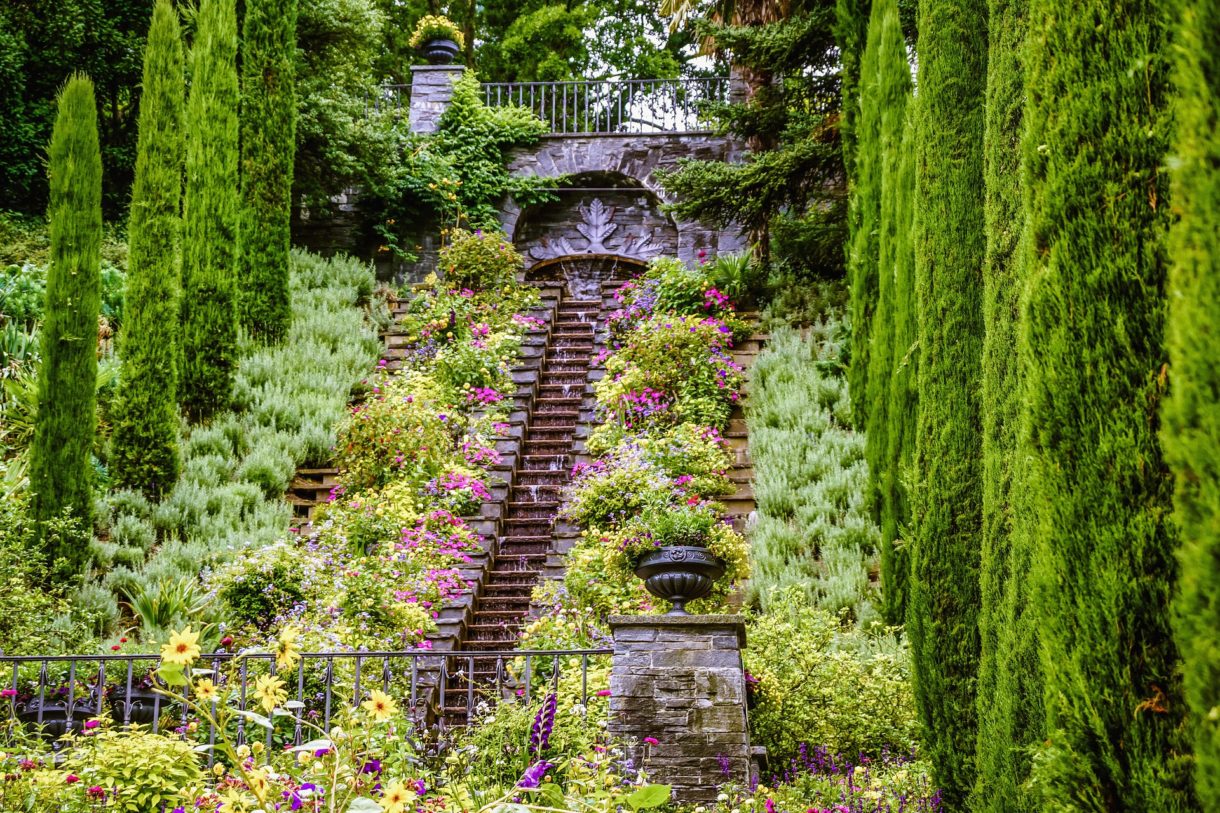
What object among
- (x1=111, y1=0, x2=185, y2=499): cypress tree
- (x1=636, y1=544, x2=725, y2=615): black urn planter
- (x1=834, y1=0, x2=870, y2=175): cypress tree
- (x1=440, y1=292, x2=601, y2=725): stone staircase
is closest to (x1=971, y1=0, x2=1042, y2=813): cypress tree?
(x1=636, y1=544, x2=725, y2=615): black urn planter

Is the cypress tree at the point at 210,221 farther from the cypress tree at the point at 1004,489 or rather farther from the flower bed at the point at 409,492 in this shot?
the cypress tree at the point at 1004,489

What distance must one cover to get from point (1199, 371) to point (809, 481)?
8.37 metres

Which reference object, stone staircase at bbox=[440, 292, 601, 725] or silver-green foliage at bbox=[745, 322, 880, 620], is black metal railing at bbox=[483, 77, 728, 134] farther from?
silver-green foliage at bbox=[745, 322, 880, 620]

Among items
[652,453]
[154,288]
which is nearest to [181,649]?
[652,453]

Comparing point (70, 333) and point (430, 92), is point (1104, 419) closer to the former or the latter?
point (70, 333)

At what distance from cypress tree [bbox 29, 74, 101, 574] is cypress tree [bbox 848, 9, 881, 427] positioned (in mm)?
6849

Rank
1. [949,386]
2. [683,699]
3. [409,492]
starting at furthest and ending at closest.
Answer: [409,492] → [949,386] → [683,699]

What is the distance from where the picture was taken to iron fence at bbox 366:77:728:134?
1730 cm

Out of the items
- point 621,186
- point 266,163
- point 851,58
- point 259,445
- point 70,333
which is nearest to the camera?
point 70,333

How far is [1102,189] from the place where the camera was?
2801 millimetres

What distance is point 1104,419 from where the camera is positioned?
269cm

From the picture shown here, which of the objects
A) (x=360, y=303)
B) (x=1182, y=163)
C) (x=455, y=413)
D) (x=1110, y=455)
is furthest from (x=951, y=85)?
(x=360, y=303)

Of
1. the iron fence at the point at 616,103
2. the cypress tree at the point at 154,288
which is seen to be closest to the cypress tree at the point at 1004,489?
the cypress tree at the point at 154,288

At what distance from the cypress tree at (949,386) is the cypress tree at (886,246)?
2407 millimetres
